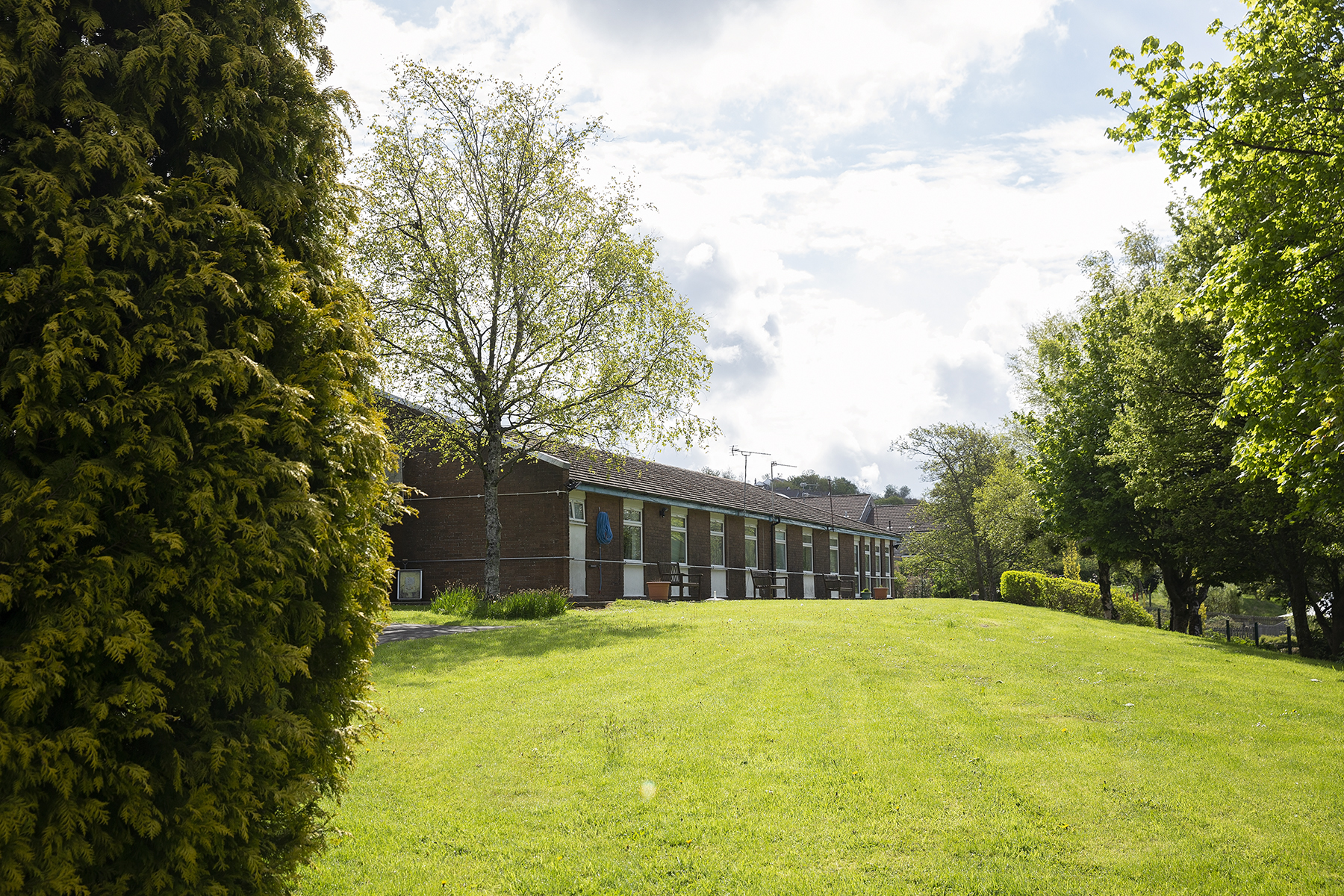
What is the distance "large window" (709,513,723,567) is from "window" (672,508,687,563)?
1925 millimetres

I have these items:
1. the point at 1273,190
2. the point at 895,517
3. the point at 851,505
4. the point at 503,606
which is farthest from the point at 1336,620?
the point at 895,517

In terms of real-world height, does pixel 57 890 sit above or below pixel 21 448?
below

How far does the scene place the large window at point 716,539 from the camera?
32031 mm

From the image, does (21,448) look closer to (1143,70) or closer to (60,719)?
(60,719)

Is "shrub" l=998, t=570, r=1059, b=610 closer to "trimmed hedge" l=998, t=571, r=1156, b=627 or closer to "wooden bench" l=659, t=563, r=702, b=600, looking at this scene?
"trimmed hedge" l=998, t=571, r=1156, b=627

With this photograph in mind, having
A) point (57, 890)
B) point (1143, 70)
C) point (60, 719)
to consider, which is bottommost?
point (57, 890)

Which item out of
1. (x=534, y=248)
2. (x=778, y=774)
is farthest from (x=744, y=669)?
(x=534, y=248)

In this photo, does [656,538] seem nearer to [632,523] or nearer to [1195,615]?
[632,523]

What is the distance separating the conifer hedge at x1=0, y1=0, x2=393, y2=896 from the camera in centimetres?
333

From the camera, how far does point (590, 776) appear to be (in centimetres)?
644

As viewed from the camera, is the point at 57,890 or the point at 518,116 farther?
the point at 518,116

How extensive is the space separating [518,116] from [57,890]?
20197 mm

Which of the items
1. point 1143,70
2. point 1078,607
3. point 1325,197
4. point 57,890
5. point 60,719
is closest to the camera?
point 57,890

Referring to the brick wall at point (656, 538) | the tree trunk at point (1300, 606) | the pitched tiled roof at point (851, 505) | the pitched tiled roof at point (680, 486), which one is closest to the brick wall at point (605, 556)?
the pitched tiled roof at point (680, 486)
